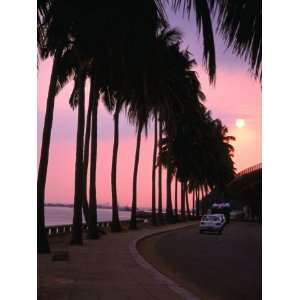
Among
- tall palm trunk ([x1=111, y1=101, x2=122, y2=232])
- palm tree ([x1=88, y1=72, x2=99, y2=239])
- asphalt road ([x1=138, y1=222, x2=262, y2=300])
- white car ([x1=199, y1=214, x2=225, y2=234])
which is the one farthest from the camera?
white car ([x1=199, y1=214, x2=225, y2=234])

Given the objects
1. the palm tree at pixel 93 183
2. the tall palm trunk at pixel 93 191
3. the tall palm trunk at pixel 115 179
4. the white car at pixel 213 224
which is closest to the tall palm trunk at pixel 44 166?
the palm tree at pixel 93 183

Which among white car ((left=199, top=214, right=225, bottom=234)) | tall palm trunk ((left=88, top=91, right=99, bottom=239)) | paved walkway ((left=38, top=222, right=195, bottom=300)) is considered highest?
tall palm trunk ((left=88, top=91, right=99, bottom=239))

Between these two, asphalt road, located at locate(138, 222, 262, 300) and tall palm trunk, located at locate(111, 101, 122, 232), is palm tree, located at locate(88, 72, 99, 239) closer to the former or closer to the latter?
asphalt road, located at locate(138, 222, 262, 300)

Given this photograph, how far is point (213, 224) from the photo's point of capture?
39.3 metres

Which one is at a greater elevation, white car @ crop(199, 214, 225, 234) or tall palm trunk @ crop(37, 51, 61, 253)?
tall palm trunk @ crop(37, 51, 61, 253)

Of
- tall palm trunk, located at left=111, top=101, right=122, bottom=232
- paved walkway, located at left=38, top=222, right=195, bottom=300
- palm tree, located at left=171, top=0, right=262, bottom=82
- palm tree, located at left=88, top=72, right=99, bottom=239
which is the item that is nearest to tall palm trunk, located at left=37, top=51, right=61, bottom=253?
paved walkway, located at left=38, top=222, right=195, bottom=300

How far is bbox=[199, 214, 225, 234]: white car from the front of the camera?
3932 cm

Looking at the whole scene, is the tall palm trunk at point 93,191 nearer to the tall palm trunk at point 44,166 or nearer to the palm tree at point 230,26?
the tall palm trunk at point 44,166

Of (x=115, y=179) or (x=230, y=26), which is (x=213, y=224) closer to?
(x=115, y=179)

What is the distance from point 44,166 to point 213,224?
21490mm

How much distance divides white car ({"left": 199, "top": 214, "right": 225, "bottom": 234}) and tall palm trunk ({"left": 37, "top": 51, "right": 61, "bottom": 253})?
69.7 feet

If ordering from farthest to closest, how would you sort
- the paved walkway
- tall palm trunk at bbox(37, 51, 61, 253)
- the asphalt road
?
tall palm trunk at bbox(37, 51, 61, 253) < the asphalt road < the paved walkway

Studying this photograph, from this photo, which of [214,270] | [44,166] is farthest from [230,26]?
[44,166]
